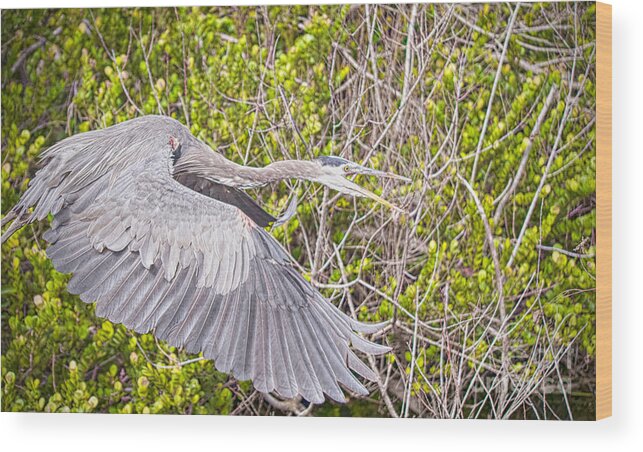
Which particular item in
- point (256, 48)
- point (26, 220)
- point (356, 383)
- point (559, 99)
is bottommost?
point (356, 383)

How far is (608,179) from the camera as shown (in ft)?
11.3

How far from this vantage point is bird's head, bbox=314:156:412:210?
3537 mm

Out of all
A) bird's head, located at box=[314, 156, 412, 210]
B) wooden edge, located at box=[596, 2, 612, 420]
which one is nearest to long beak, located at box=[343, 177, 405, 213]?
bird's head, located at box=[314, 156, 412, 210]

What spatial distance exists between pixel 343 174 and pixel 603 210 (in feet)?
3.09

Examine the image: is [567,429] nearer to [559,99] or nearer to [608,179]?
[608,179]

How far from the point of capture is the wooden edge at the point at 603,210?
135 inches

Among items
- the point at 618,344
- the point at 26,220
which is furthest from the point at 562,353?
the point at 26,220

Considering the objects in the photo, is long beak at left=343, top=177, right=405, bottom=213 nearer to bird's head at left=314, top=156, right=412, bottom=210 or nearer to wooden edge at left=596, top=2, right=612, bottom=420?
bird's head at left=314, top=156, right=412, bottom=210

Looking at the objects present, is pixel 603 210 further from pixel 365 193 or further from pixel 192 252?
pixel 192 252

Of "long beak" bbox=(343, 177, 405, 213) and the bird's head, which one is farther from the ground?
the bird's head

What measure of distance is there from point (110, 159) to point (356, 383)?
125cm

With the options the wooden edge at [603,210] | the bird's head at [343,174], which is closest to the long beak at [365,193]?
the bird's head at [343,174]

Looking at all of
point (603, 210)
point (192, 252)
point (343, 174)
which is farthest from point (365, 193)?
point (603, 210)

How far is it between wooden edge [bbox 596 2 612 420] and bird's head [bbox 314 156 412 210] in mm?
716
